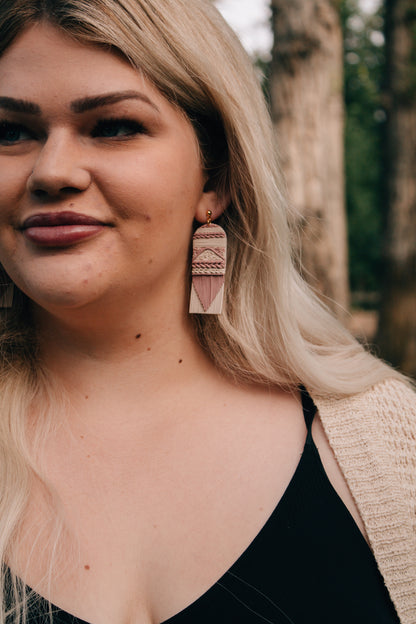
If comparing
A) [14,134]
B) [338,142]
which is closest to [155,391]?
[14,134]

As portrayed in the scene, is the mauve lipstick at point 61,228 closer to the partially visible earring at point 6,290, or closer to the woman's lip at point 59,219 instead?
the woman's lip at point 59,219

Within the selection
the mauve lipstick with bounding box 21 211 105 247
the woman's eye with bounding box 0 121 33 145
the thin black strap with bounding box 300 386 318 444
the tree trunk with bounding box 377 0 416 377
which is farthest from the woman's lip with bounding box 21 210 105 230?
the tree trunk with bounding box 377 0 416 377

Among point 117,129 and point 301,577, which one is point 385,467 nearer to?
point 301,577

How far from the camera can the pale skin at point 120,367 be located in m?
1.50

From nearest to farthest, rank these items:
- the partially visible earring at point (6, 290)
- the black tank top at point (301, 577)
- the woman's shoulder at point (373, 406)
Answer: the black tank top at point (301, 577)
the woman's shoulder at point (373, 406)
the partially visible earring at point (6, 290)

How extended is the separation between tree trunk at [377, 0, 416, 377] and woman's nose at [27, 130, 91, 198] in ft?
18.3

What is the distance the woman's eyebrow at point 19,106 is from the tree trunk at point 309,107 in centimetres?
184

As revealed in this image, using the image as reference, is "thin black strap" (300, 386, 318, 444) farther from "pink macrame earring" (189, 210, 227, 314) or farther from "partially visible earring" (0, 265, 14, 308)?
"partially visible earring" (0, 265, 14, 308)

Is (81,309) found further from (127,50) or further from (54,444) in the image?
(127,50)

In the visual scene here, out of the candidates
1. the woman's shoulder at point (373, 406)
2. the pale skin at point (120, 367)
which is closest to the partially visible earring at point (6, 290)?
the pale skin at point (120, 367)

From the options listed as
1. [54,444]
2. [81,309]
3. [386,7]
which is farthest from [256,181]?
[386,7]

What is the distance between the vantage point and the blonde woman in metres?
1.50

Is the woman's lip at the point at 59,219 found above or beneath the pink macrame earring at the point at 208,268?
above

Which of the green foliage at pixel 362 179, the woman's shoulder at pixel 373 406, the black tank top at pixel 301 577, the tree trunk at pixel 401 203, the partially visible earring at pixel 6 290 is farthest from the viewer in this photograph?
the green foliage at pixel 362 179
